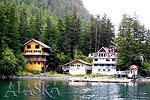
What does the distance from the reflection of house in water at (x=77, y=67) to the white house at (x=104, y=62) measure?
188cm

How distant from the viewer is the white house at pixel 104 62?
195ft

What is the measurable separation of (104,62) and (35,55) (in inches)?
718

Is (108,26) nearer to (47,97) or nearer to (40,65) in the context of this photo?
(40,65)

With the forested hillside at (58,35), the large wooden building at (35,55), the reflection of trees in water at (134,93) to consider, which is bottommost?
the reflection of trees in water at (134,93)

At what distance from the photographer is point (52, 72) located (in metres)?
60.1

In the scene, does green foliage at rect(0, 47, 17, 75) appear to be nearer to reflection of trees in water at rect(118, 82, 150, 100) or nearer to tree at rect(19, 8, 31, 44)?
tree at rect(19, 8, 31, 44)

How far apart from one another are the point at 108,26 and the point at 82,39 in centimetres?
862

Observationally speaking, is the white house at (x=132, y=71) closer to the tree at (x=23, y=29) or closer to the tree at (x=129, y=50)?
the tree at (x=129, y=50)

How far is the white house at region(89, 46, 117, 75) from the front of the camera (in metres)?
59.4

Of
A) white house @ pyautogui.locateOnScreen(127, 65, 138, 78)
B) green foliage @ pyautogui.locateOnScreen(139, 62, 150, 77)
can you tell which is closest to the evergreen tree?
white house @ pyautogui.locateOnScreen(127, 65, 138, 78)

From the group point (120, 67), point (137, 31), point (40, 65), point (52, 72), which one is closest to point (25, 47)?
point (40, 65)

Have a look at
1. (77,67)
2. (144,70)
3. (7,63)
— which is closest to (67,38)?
(77,67)

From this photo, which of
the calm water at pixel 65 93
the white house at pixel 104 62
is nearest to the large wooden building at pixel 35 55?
the white house at pixel 104 62

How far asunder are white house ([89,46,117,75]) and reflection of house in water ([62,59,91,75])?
73.8 inches
